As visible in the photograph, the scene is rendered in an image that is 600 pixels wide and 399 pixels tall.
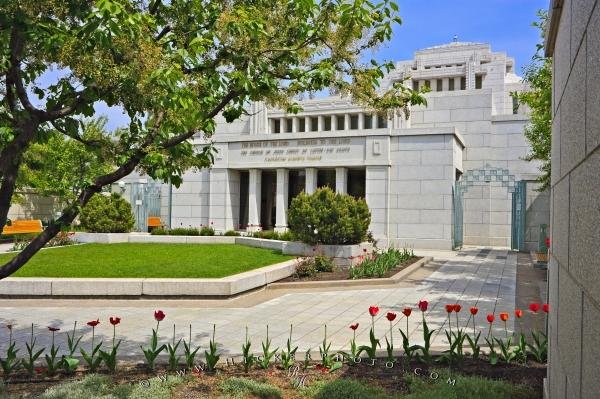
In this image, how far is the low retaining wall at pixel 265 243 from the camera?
1630cm

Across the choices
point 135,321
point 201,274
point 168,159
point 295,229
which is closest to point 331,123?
point 295,229

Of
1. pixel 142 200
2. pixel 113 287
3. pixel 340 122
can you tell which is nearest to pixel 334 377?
pixel 113 287

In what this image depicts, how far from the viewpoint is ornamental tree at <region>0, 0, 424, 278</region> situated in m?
4.01

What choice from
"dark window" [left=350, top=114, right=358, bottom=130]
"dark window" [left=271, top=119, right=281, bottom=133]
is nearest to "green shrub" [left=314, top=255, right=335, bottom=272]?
"dark window" [left=350, top=114, right=358, bottom=130]

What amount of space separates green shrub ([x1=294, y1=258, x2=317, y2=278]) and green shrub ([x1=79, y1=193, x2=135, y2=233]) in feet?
40.1

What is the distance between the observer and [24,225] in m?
26.7

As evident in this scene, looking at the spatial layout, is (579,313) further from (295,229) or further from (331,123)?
(331,123)

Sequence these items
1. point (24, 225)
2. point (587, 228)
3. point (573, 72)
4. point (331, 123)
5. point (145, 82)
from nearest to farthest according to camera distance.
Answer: point (587, 228) → point (573, 72) → point (145, 82) → point (24, 225) → point (331, 123)

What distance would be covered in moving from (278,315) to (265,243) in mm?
10157

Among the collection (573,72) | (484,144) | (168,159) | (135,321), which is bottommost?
(135,321)

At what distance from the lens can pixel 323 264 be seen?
14414 millimetres

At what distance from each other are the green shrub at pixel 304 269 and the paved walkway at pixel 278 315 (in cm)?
179

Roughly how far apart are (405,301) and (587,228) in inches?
360

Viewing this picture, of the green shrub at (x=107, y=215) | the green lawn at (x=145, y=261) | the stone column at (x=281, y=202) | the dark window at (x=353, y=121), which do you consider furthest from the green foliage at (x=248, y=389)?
the dark window at (x=353, y=121)
